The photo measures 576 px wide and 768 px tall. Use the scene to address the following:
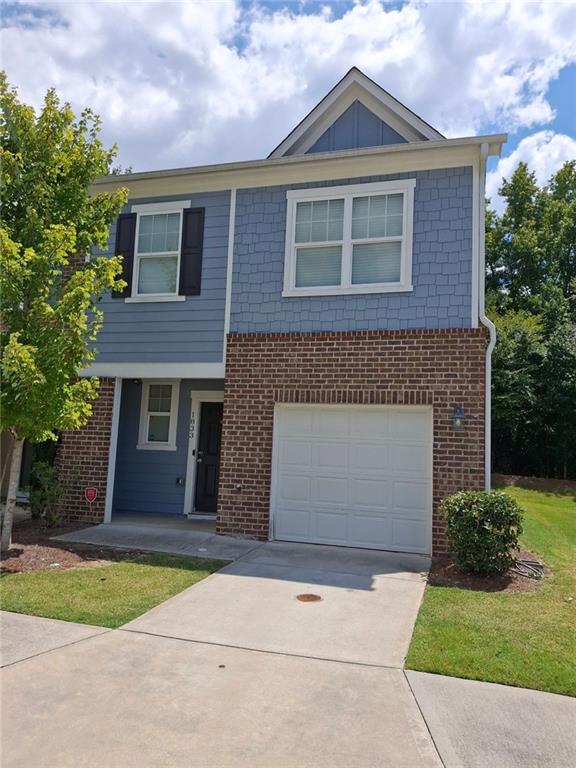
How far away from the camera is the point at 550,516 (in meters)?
12.5

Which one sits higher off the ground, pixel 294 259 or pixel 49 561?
pixel 294 259

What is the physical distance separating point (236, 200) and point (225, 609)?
6.85m

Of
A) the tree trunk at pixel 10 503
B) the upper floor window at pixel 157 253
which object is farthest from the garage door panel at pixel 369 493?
the tree trunk at pixel 10 503

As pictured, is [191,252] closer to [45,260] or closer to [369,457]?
[45,260]

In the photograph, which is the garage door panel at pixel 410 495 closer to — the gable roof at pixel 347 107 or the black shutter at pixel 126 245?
the black shutter at pixel 126 245

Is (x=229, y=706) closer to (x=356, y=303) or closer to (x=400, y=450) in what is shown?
(x=400, y=450)

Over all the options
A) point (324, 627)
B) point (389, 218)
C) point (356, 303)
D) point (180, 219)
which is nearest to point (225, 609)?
point (324, 627)

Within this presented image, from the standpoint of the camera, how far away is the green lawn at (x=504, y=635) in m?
4.29

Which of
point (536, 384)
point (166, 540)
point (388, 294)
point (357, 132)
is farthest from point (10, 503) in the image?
point (536, 384)

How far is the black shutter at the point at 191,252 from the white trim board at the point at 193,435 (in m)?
2.17

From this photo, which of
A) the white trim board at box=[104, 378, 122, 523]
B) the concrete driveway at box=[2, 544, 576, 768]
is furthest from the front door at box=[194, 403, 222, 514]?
the concrete driveway at box=[2, 544, 576, 768]

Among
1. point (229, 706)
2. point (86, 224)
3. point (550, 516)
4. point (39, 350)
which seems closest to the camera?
point (229, 706)

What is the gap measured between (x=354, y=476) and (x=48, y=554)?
452 centimetres

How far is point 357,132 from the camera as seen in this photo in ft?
34.3
